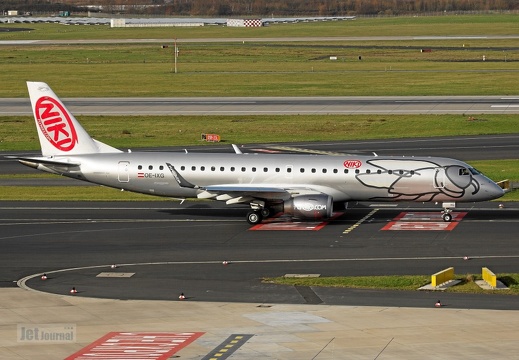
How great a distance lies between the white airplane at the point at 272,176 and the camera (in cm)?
6022

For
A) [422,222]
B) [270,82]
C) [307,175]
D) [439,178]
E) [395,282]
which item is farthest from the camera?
[270,82]

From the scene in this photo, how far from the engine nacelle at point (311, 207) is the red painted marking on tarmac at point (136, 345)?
21.6 metres

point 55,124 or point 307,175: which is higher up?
point 55,124

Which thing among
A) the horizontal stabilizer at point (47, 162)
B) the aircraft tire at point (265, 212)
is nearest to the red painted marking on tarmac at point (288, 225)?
the aircraft tire at point (265, 212)

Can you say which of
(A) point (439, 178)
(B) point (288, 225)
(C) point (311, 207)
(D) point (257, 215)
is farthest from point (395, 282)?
(D) point (257, 215)

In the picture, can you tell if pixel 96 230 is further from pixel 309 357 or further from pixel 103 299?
pixel 309 357

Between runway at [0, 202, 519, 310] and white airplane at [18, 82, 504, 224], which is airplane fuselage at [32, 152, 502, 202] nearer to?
white airplane at [18, 82, 504, 224]

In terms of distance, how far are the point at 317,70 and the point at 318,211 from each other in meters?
101

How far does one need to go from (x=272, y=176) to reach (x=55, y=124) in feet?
45.8

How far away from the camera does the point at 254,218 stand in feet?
199

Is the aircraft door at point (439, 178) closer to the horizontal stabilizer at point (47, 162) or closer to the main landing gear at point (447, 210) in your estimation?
the main landing gear at point (447, 210)

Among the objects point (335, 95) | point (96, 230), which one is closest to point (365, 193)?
point (96, 230)

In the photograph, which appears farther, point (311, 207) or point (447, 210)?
point (447, 210)

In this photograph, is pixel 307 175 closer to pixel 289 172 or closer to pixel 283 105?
pixel 289 172
